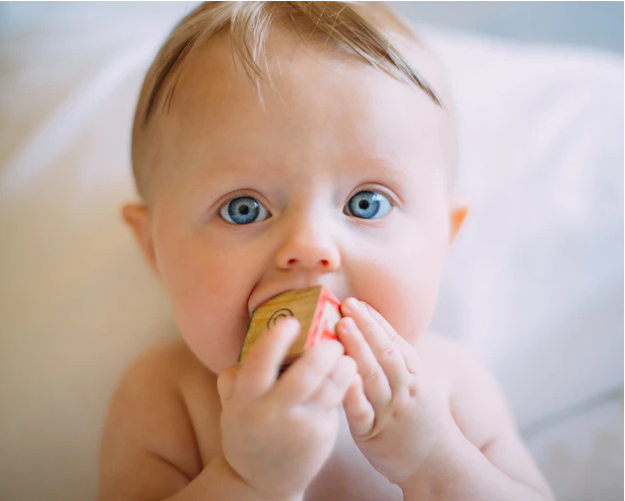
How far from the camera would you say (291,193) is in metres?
0.60

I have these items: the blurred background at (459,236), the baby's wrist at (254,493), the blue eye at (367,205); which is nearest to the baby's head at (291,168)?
the blue eye at (367,205)

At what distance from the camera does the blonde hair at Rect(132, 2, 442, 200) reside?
63 cm

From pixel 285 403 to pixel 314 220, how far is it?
180 mm

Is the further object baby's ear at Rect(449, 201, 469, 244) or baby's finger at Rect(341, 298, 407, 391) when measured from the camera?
baby's ear at Rect(449, 201, 469, 244)

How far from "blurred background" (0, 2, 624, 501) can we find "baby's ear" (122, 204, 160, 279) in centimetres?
18

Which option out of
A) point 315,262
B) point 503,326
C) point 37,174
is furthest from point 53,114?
point 503,326

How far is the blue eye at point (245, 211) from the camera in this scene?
625mm

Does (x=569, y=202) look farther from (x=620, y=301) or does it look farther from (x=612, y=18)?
(x=612, y=18)

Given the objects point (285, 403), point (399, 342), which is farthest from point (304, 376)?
point (399, 342)

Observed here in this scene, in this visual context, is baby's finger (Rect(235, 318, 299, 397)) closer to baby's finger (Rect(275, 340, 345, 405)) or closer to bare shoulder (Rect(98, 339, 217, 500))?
baby's finger (Rect(275, 340, 345, 405))

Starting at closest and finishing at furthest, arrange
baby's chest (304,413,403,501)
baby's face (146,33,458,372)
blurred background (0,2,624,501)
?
1. baby's face (146,33,458,372)
2. baby's chest (304,413,403,501)
3. blurred background (0,2,624,501)

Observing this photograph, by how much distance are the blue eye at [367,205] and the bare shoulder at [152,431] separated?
1.03 ft

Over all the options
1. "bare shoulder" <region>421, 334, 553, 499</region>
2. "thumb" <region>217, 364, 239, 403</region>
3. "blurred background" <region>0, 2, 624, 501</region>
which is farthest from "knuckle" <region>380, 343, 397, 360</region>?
"blurred background" <region>0, 2, 624, 501</region>

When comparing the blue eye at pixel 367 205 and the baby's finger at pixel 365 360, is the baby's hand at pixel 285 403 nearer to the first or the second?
the baby's finger at pixel 365 360
